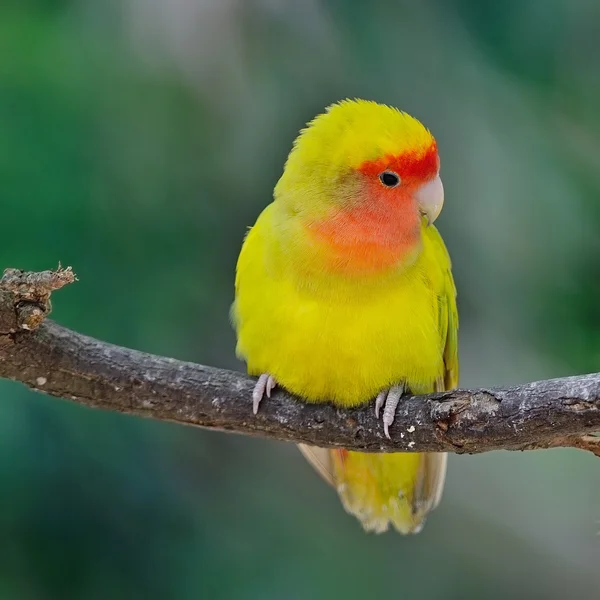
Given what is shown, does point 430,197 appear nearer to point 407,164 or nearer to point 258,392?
point 407,164

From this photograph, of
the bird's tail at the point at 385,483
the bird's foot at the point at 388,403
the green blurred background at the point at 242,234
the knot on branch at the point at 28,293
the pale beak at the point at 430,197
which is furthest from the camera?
the green blurred background at the point at 242,234

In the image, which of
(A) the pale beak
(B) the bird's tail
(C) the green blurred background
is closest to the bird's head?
(A) the pale beak

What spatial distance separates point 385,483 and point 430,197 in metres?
0.82

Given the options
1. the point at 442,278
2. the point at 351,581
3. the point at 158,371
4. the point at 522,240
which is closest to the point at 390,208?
the point at 442,278

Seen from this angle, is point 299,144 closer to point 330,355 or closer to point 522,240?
point 330,355

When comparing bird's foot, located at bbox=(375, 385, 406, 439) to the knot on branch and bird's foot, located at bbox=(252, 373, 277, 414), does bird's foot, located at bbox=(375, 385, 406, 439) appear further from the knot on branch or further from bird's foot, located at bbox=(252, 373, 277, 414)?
the knot on branch

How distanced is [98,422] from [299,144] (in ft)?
3.83

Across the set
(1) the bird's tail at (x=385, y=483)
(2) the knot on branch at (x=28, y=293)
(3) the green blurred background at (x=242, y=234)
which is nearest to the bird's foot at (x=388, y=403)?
(1) the bird's tail at (x=385, y=483)

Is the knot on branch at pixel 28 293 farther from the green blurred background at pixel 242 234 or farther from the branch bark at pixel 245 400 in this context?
the green blurred background at pixel 242 234

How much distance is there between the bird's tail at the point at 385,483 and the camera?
2.07 metres

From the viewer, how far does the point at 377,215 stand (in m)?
1.76

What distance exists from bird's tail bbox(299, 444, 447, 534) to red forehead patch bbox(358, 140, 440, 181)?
2.56ft

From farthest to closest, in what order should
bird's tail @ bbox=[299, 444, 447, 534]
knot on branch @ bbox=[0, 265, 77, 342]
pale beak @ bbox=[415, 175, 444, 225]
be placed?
1. bird's tail @ bbox=[299, 444, 447, 534]
2. pale beak @ bbox=[415, 175, 444, 225]
3. knot on branch @ bbox=[0, 265, 77, 342]

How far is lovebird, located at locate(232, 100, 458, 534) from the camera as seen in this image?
1724 millimetres
